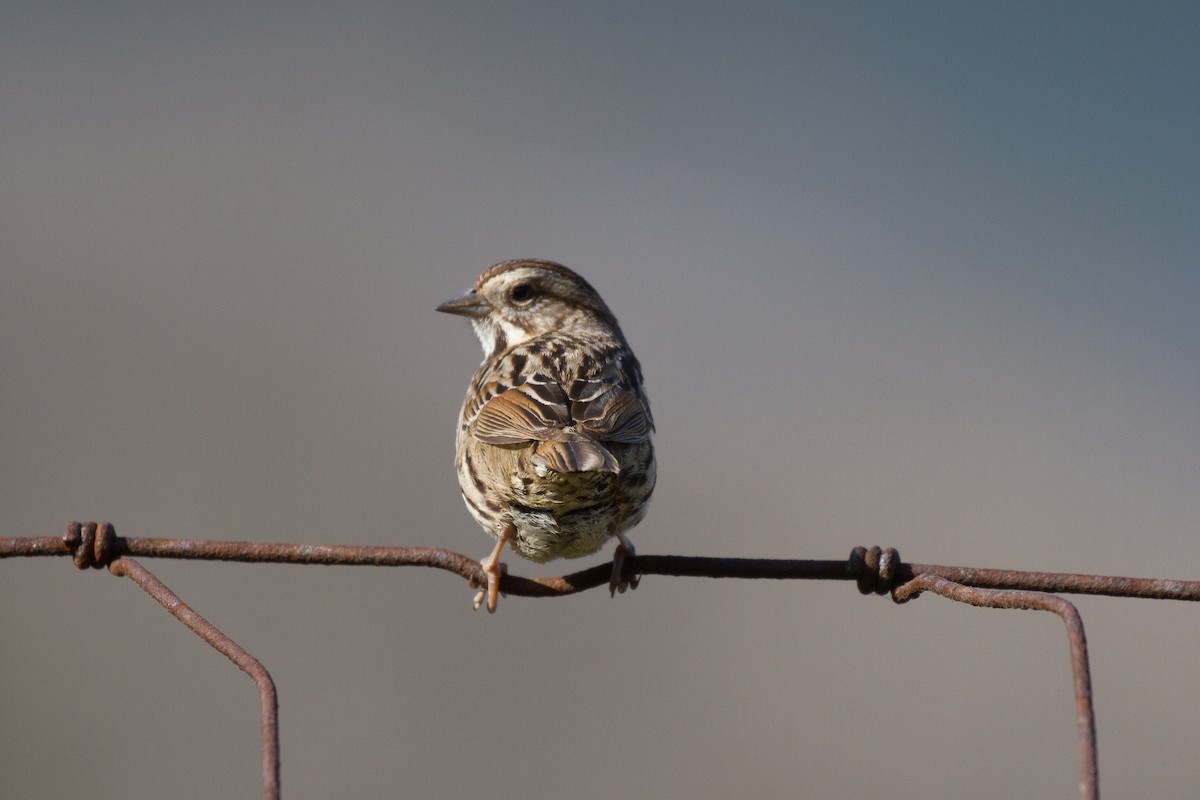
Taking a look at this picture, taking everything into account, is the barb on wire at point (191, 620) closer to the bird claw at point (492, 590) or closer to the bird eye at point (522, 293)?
the bird claw at point (492, 590)

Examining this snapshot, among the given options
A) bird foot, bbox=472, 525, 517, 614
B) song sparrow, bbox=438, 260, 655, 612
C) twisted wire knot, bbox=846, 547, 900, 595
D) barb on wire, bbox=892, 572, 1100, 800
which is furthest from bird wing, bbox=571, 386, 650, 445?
barb on wire, bbox=892, 572, 1100, 800

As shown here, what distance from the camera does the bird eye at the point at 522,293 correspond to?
632 cm

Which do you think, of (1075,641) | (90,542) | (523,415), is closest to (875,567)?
(1075,641)

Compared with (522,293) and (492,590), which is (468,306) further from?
(492,590)

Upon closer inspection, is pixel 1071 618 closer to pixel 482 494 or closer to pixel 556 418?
pixel 556 418

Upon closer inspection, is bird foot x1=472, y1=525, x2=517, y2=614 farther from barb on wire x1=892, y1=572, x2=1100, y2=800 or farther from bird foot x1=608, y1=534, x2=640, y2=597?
barb on wire x1=892, y1=572, x2=1100, y2=800

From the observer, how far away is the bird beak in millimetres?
6266

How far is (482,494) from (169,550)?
5.09 ft

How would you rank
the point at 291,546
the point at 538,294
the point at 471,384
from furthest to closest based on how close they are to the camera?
the point at 538,294 → the point at 471,384 → the point at 291,546

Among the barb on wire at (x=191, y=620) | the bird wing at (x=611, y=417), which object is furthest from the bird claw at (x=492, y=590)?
the barb on wire at (x=191, y=620)

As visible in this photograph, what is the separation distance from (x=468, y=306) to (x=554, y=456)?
2539 millimetres

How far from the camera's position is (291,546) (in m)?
2.87

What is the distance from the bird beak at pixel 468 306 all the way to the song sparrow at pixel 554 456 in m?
1.12

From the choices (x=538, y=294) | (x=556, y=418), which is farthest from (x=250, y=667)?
(x=538, y=294)
